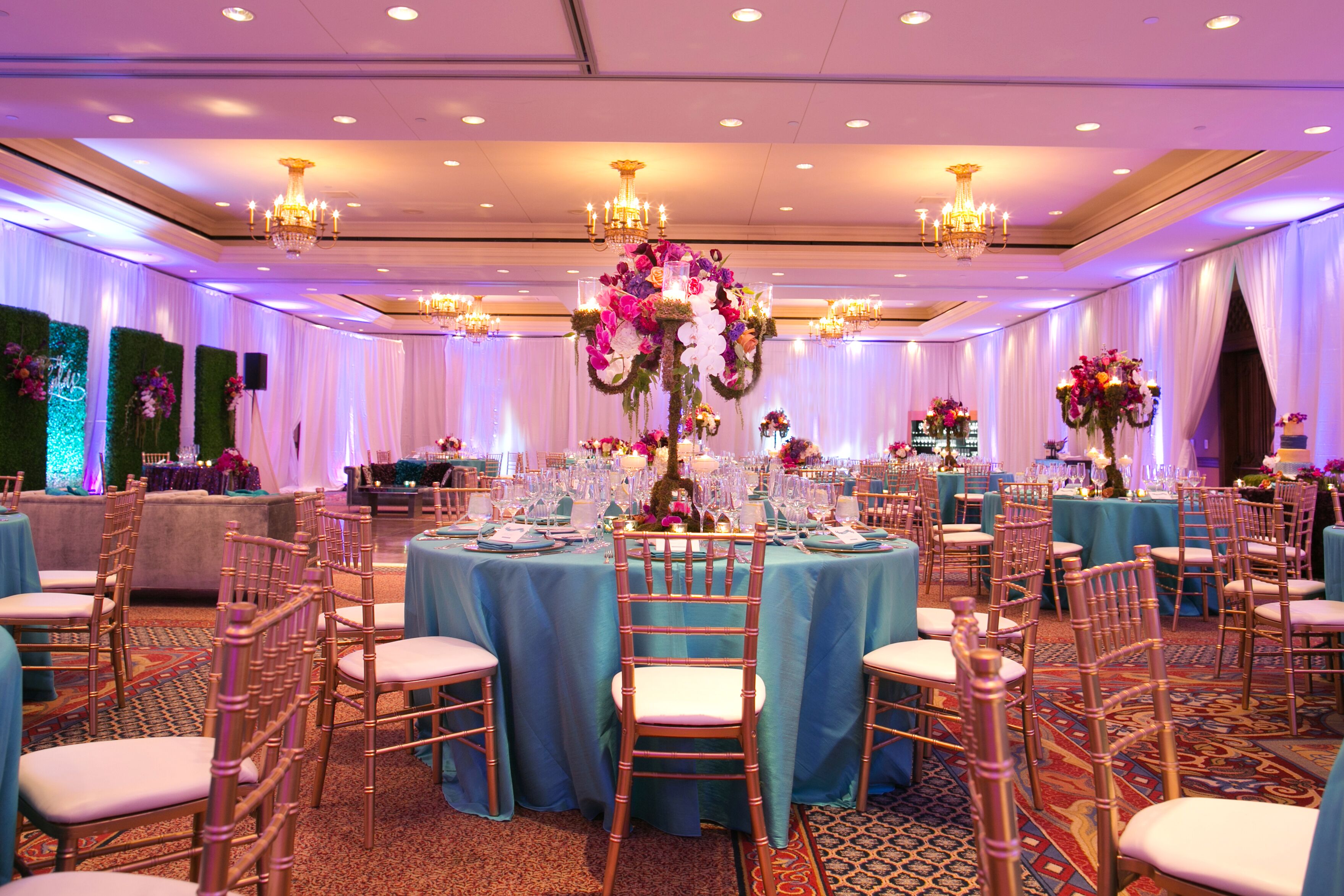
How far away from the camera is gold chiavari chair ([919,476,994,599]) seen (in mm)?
7309

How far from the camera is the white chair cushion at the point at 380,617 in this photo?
349cm

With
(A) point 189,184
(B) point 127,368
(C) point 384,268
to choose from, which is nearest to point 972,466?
(C) point 384,268

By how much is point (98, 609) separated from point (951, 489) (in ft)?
28.8

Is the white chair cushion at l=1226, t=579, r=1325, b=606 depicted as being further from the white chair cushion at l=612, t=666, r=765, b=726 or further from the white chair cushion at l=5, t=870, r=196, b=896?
the white chair cushion at l=5, t=870, r=196, b=896

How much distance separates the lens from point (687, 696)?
2561mm

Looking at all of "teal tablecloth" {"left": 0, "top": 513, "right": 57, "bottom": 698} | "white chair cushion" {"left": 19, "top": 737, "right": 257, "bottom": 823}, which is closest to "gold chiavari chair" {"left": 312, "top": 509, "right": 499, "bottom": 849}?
"white chair cushion" {"left": 19, "top": 737, "right": 257, "bottom": 823}

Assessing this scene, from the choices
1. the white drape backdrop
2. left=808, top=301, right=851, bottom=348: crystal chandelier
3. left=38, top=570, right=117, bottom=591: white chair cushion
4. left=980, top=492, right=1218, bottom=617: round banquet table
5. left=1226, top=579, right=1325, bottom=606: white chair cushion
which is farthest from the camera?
left=808, top=301, right=851, bottom=348: crystal chandelier

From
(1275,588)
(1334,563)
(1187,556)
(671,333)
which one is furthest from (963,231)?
(671,333)

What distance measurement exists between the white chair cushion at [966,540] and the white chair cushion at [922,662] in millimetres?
4187

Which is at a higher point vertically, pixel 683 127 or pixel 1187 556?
pixel 683 127

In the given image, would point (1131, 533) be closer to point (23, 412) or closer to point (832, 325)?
point (832, 325)

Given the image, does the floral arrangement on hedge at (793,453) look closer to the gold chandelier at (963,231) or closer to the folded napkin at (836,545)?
the gold chandelier at (963,231)

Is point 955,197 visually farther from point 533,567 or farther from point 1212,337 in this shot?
point 533,567

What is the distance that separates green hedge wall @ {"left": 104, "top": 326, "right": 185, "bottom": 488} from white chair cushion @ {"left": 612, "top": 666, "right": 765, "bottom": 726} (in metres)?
10.4
